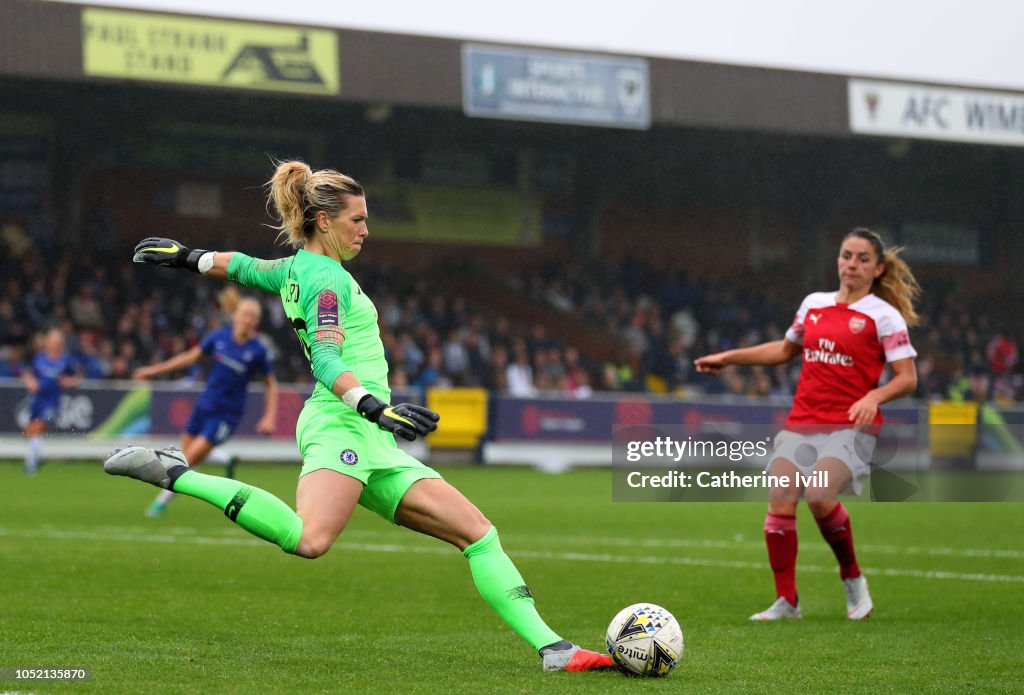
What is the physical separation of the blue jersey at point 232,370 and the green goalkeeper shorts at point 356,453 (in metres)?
8.39

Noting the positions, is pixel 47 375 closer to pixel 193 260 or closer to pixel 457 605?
pixel 457 605

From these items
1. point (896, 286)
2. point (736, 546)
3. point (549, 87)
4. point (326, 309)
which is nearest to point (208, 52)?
point (549, 87)

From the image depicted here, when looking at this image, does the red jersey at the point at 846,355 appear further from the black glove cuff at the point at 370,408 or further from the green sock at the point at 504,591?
the black glove cuff at the point at 370,408

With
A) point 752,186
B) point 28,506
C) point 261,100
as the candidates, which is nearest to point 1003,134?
point 752,186

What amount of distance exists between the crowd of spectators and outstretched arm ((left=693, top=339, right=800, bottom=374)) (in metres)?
17.3

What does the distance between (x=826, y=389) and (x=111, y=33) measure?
2112 cm

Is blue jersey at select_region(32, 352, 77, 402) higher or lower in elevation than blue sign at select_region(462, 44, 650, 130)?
lower

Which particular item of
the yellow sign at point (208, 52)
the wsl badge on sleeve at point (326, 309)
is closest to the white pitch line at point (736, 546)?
the wsl badge on sleeve at point (326, 309)

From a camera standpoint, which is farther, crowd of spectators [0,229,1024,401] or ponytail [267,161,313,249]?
crowd of spectators [0,229,1024,401]

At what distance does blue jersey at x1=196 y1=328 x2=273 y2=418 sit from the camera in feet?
45.6

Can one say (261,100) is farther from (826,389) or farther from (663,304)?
(826,389)

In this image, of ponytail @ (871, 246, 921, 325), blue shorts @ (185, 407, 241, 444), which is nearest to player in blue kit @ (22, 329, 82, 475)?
blue shorts @ (185, 407, 241, 444)

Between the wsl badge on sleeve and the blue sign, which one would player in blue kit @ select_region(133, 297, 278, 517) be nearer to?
the wsl badge on sleeve

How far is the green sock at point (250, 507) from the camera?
17.9 feet
